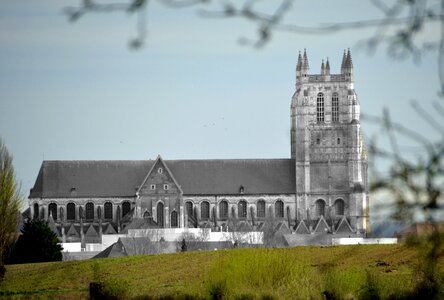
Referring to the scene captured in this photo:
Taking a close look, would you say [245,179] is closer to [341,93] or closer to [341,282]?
[341,93]

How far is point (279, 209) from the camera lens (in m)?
109

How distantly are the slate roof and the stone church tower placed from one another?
→ 207cm

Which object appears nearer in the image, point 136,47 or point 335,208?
point 136,47

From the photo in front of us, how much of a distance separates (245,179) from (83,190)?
14479mm

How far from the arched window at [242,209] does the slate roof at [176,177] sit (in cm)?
113

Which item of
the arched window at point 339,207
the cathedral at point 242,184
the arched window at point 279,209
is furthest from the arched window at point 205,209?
the arched window at point 339,207

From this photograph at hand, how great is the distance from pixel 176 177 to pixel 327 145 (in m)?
13.8

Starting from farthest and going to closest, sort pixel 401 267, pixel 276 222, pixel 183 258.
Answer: pixel 276 222, pixel 183 258, pixel 401 267

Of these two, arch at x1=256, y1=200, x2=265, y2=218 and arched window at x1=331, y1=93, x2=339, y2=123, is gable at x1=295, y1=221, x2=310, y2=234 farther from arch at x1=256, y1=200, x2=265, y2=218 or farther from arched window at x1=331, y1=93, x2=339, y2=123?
arched window at x1=331, y1=93, x2=339, y2=123

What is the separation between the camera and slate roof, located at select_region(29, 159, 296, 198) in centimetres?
10806

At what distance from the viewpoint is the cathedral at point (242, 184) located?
106 meters

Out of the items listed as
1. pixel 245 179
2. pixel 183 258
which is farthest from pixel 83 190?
pixel 183 258

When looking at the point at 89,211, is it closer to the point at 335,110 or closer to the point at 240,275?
the point at 335,110

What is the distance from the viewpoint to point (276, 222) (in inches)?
4156
